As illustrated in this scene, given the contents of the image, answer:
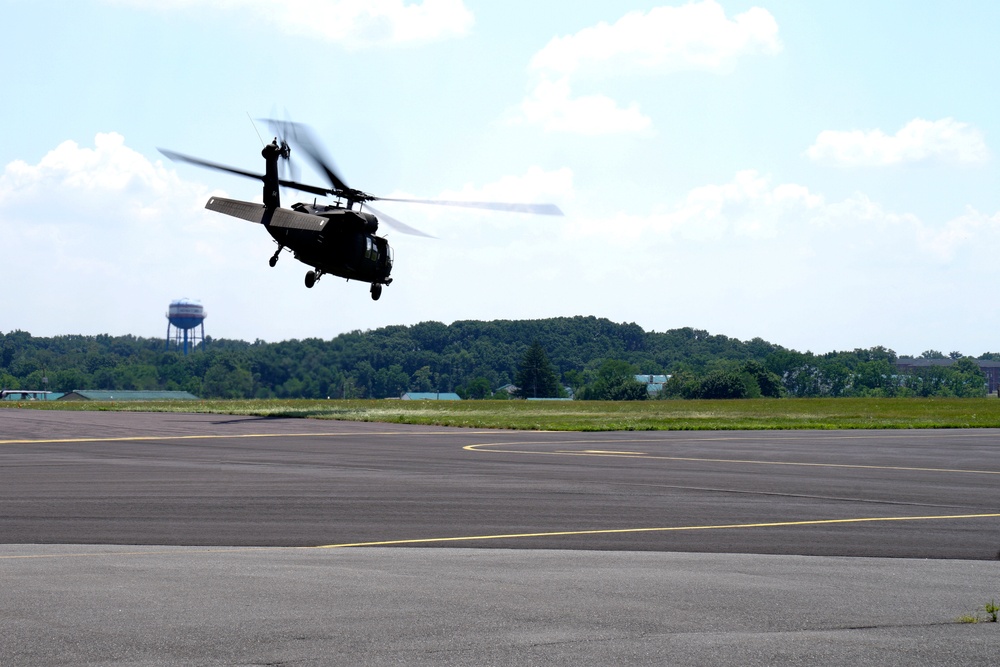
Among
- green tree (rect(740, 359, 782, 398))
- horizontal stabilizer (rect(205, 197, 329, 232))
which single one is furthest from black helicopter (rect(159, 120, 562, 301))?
green tree (rect(740, 359, 782, 398))

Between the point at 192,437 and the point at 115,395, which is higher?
the point at 115,395

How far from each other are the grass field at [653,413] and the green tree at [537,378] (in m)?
82.4

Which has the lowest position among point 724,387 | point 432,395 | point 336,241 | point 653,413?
point 653,413

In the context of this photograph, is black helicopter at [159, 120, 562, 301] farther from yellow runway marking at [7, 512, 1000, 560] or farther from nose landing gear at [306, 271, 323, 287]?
yellow runway marking at [7, 512, 1000, 560]

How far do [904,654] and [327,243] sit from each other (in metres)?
42.0

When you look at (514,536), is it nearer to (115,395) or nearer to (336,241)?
(336,241)

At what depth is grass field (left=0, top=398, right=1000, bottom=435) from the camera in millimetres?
46091

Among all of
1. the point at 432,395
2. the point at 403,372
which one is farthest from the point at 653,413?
the point at 432,395

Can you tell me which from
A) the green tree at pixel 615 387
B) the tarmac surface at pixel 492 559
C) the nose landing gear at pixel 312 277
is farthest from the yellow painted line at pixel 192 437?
the green tree at pixel 615 387

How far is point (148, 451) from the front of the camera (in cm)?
2823

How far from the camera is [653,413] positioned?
57.8 metres

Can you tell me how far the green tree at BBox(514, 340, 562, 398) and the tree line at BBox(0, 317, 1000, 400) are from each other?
0.49 feet

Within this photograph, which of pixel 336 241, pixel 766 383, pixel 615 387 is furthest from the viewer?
pixel 766 383

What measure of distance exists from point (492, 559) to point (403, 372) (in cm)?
11393
